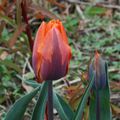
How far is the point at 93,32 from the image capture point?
3182mm

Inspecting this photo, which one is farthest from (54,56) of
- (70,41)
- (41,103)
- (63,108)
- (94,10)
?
(94,10)

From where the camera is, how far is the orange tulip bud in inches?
45.1

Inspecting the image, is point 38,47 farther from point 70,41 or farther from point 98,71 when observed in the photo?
point 70,41

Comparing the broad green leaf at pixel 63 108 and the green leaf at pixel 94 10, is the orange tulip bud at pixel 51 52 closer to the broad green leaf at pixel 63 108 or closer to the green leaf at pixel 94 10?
the broad green leaf at pixel 63 108

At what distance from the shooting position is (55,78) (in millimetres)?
1169

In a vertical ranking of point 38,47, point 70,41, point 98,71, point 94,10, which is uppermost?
point 38,47

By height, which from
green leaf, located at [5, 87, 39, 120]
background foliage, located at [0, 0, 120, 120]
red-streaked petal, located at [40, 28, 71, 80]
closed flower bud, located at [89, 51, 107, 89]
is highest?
red-streaked petal, located at [40, 28, 71, 80]

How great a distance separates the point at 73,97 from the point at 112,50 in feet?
3.77

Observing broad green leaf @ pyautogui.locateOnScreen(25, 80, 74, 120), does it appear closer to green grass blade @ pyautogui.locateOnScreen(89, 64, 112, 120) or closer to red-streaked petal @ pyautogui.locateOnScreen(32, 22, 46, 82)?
green grass blade @ pyautogui.locateOnScreen(89, 64, 112, 120)

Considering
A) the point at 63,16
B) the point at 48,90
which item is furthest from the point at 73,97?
the point at 63,16

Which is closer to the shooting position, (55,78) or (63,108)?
(55,78)

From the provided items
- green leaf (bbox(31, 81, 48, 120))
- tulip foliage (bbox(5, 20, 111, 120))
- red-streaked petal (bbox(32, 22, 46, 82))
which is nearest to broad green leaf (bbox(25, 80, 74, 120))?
tulip foliage (bbox(5, 20, 111, 120))

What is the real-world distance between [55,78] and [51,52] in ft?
0.21

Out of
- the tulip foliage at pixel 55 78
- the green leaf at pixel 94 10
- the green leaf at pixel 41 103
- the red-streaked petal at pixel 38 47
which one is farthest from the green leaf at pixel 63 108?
the green leaf at pixel 94 10
